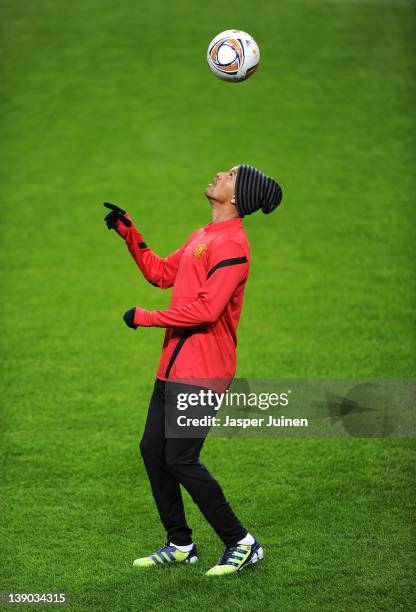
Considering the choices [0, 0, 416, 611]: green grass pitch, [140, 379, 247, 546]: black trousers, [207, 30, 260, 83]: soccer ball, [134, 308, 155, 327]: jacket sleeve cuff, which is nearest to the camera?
[134, 308, 155, 327]: jacket sleeve cuff

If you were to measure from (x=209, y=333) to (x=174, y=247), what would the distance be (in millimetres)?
6578

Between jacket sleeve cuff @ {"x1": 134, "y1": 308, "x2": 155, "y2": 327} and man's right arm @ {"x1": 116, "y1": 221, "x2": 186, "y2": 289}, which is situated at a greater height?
man's right arm @ {"x1": 116, "y1": 221, "x2": 186, "y2": 289}

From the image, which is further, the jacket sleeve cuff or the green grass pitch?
the green grass pitch

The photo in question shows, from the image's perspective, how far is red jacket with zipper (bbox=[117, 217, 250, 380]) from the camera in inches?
200

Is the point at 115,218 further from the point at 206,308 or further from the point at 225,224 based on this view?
the point at 206,308

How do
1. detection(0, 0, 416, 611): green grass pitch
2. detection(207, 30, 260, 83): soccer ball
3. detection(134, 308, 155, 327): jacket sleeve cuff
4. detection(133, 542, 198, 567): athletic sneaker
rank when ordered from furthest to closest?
detection(207, 30, 260, 83): soccer ball → detection(0, 0, 416, 611): green grass pitch → detection(133, 542, 198, 567): athletic sneaker → detection(134, 308, 155, 327): jacket sleeve cuff

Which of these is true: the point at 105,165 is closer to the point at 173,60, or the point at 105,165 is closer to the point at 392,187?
the point at 173,60

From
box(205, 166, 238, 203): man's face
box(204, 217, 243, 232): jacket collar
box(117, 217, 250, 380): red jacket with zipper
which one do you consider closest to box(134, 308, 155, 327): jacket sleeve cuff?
box(117, 217, 250, 380): red jacket with zipper

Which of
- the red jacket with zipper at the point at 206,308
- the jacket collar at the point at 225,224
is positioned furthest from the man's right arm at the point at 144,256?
the jacket collar at the point at 225,224

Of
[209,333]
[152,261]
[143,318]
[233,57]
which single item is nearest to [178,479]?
[209,333]

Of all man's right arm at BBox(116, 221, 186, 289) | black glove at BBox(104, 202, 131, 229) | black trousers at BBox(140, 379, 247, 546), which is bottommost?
black trousers at BBox(140, 379, 247, 546)

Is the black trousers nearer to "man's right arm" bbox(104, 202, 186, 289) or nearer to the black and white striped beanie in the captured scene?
"man's right arm" bbox(104, 202, 186, 289)

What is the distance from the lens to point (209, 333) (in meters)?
5.26

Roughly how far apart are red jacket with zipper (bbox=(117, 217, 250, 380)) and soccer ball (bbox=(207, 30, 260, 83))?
1450 mm
